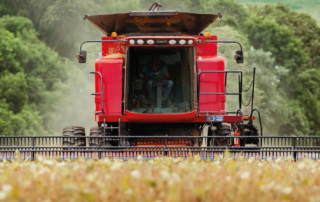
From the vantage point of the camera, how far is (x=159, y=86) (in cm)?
884

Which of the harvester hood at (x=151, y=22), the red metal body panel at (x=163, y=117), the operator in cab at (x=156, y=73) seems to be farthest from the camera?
the harvester hood at (x=151, y=22)

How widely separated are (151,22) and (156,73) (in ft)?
4.49

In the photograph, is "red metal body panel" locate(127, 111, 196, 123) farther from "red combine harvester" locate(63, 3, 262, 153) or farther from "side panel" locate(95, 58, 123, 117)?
"side panel" locate(95, 58, 123, 117)

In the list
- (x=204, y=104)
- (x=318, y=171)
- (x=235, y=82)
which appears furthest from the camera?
(x=235, y=82)

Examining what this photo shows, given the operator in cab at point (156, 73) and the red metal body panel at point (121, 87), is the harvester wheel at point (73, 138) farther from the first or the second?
the operator in cab at point (156, 73)

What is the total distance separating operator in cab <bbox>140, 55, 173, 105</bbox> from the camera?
8852mm

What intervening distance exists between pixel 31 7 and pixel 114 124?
28.3 metres

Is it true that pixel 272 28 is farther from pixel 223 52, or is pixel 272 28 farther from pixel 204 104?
pixel 204 104

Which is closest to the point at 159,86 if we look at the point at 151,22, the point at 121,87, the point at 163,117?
the point at 163,117

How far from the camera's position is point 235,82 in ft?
82.9

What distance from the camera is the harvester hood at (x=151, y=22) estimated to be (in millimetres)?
9367

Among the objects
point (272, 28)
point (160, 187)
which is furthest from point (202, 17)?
point (272, 28)

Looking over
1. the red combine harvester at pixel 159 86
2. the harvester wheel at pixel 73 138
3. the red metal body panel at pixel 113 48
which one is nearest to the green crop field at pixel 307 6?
the red combine harvester at pixel 159 86

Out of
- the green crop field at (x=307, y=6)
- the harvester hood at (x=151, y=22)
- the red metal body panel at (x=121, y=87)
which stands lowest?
the red metal body panel at (x=121, y=87)
